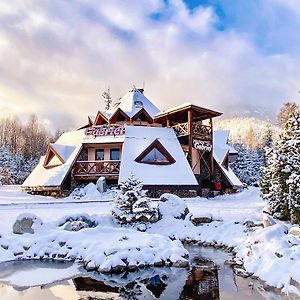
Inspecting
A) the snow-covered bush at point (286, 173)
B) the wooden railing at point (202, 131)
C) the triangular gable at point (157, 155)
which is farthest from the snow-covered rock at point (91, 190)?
the snow-covered bush at point (286, 173)

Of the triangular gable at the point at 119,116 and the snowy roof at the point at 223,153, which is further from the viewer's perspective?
the triangular gable at the point at 119,116

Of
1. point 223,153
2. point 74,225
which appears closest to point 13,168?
point 223,153

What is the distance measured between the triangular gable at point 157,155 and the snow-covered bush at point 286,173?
1049cm

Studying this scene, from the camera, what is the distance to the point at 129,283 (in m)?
9.05

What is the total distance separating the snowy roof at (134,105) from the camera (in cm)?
3101

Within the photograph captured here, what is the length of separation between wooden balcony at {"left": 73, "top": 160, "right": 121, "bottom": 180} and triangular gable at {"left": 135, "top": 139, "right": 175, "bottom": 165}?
80.2 inches

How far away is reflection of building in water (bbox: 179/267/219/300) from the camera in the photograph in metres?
7.92

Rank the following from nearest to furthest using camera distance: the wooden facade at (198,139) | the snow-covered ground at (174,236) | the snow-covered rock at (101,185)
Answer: the snow-covered ground at (174,236) → the snow-covered rock at (101,185) → the wooden facade at (198,139)

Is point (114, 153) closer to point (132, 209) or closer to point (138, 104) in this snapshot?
point (138, 104)

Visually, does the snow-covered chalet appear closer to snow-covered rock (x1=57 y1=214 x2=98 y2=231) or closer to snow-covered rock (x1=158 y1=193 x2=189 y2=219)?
snow-covered rock (x1=158 y1=193 x2=189 y2=219)

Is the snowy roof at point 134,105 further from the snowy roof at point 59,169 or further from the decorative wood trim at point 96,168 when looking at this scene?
the decorative wood trim at point 96,168

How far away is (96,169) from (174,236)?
40.7ft

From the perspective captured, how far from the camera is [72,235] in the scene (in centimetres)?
1259

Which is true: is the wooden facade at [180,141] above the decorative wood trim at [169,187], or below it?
above
